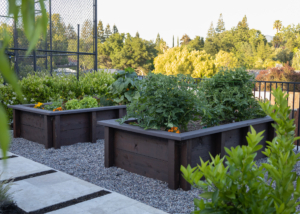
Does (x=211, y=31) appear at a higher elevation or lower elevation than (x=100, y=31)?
higher

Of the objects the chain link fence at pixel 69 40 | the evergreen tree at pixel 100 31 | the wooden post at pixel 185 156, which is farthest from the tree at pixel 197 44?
the wooden post at pixel 185 156

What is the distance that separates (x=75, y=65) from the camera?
790cm

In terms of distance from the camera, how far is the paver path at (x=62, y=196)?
94.0 inches

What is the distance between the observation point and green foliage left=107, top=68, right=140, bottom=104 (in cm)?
550

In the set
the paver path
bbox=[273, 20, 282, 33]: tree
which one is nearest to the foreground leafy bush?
the paver path

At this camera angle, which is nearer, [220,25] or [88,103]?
[88,103]

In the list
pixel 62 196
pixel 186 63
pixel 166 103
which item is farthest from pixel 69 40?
pixel 186 63

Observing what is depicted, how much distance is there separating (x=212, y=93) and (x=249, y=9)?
216 feet

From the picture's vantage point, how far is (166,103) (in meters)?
3.17

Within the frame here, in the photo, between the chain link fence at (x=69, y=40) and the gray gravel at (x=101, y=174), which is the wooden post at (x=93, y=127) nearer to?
the gray gravel at (x=101, y=174)

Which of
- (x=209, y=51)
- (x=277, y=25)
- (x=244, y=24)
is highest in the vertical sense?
(x=244, y=24)

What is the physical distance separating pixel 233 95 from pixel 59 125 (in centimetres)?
287

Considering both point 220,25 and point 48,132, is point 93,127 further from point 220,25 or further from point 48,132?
point 220,25

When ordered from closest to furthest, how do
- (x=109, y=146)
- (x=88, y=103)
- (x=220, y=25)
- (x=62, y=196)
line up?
(x=62, y=196)
(x=109, y=146)
(x=88, y=103)
(x=220, y=25)
